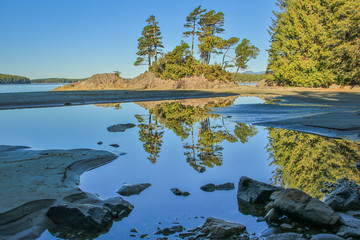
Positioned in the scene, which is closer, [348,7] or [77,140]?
[77,140]

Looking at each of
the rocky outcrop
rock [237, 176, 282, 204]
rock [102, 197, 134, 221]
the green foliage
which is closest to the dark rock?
rock [237, 176, 282, 204]

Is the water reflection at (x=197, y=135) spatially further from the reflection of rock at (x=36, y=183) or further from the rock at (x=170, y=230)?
the rock at (x=170, y=230)

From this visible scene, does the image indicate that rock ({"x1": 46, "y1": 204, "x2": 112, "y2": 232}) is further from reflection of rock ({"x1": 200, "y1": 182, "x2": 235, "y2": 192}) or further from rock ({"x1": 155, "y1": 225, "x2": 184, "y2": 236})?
reflection of rock ({"x1": 200, "y1": 182, "x2": 235, "y2": 192})

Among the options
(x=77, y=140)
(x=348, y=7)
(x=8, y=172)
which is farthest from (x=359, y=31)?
(x=8, y=172)

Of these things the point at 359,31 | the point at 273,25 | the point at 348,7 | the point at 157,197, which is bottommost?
the point at 157,197

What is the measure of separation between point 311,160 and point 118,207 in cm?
411

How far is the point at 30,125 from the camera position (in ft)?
32.8

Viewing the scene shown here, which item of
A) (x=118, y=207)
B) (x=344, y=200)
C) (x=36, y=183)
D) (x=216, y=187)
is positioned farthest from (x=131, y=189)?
(x=344, y=200)

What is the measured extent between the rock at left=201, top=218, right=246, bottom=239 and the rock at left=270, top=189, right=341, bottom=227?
60cm

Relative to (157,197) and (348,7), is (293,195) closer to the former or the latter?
(157,197)

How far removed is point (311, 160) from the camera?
17.7 ft

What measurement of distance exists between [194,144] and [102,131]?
11.9ft

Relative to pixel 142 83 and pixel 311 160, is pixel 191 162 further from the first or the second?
pixel 142 83

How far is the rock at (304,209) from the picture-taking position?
109 inches
